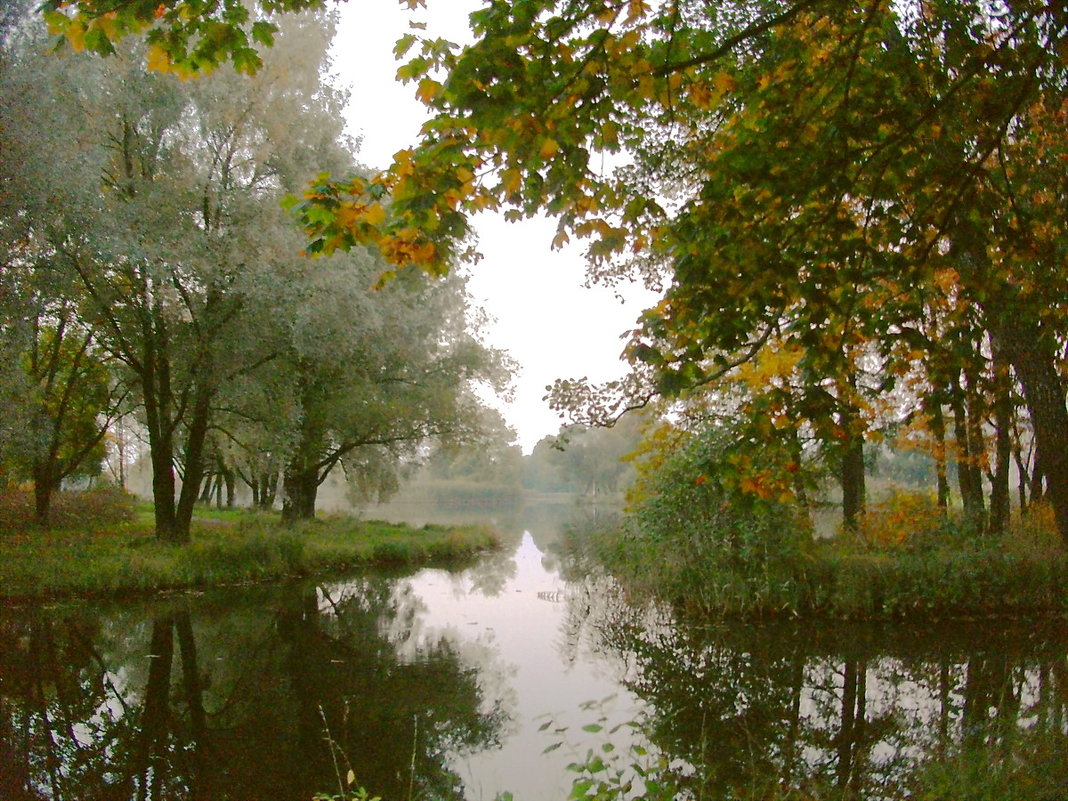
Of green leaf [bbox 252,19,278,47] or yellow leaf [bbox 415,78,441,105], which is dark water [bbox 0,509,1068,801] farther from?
green leaf [bbox 252,19,278,47]

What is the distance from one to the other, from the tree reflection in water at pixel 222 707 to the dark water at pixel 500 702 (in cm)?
3

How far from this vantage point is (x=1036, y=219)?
510 centimetres

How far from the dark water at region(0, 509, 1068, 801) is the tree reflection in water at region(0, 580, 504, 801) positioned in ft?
0.11

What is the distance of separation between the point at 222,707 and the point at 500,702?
10.0 feet

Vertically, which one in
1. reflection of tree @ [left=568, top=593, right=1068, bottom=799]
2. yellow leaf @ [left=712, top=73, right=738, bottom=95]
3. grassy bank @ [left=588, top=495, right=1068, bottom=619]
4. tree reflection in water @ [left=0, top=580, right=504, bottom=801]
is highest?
yellow leaf @ [left=712, top=73, right=738, bottom=95]

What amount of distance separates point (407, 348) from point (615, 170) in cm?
1303

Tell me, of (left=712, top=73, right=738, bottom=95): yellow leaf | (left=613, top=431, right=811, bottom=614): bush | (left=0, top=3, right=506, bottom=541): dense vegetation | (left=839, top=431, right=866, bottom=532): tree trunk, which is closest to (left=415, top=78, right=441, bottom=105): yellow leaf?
(left=712, top=73, right=738, bottom=95): yellow leaf

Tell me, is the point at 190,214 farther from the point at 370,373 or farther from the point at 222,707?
the point at 222,707

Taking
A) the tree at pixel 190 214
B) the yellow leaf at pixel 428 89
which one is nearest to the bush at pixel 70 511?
the tree at pixel 190 214

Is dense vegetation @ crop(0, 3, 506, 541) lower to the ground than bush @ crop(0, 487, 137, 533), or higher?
higher

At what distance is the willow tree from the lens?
3709mm

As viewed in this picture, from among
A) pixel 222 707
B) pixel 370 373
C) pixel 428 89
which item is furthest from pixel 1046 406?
pixel 370 373

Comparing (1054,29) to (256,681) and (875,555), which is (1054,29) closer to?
(256,681)

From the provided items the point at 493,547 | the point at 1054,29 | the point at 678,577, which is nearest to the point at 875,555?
the point at 678,577
